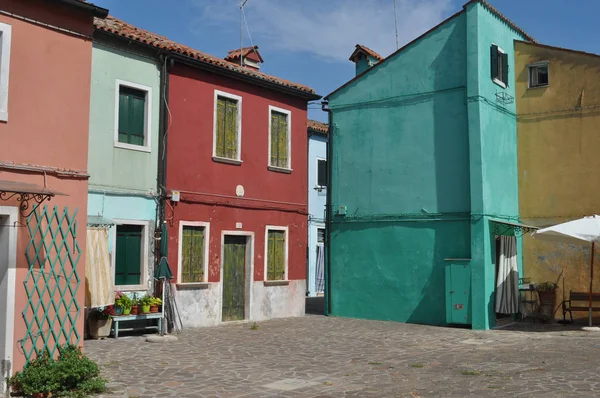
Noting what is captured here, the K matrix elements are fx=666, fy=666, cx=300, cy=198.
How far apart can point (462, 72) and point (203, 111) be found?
6.59 meters

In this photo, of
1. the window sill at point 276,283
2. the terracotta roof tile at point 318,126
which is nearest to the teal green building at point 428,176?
the window sill at point 276,283

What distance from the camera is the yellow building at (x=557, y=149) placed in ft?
56.7

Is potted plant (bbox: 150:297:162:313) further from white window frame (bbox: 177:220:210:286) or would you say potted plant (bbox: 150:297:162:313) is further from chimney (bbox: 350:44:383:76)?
chimney (bbox: 350:44:383:76)

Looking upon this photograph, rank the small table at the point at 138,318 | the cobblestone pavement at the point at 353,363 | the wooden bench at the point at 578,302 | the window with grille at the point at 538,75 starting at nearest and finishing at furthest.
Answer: the cobblestone pavement at the point at 353,363
the small table at the point at 138,318
the wooden bench at the point at 578,302
the window with grille at the point at 538,75

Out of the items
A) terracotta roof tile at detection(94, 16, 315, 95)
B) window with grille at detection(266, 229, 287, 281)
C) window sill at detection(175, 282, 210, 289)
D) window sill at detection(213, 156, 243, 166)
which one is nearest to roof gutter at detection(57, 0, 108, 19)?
terracotta roof tile at detection(94, 16, 315, 95)

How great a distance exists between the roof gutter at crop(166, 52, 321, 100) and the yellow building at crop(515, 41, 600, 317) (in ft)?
19.5

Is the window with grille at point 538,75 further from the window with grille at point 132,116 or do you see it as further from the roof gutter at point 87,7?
the roof gutter at point 87,7

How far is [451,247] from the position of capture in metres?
16.8

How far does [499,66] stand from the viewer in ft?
57.7

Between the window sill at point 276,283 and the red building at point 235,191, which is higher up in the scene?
the red building at point 235,191

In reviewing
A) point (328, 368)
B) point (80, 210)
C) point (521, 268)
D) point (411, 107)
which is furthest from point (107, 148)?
point (521, 268)

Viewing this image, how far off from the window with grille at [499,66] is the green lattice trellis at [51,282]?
12.1 meters

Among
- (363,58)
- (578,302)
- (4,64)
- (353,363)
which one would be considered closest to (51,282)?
(4,64)

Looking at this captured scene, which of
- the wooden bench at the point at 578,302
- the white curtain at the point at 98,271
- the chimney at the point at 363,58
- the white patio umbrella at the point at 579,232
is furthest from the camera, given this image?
the chimney at the point at 363,58
